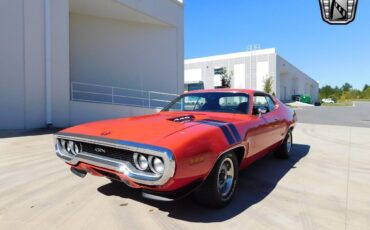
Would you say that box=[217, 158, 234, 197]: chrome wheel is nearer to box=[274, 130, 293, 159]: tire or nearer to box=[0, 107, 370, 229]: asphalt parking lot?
box=[0, 107, 370, 229]: asphalt parking lot

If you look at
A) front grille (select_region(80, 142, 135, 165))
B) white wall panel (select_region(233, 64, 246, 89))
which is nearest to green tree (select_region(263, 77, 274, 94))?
white wall panel (select_region(233, 64, 246, 89))

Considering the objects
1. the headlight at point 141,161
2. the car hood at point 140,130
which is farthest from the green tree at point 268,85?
the headlight at point 141,161

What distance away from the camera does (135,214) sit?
3.12 metres

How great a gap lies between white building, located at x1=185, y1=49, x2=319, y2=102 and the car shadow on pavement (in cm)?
4165

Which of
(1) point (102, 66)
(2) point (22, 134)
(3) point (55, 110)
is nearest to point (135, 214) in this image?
(2) point (22, 134)

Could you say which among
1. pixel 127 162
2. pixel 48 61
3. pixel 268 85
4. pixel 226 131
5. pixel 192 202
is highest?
pixel 268 85

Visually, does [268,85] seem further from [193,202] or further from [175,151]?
[175,151]

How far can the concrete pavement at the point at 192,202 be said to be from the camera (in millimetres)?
2959

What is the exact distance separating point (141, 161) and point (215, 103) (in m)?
2.00

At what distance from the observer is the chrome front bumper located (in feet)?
8.54

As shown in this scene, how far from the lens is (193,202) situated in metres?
3.49

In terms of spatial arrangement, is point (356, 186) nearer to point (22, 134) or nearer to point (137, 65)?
point (22, 134)

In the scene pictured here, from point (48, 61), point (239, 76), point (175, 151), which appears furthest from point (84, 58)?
point (239, 76)

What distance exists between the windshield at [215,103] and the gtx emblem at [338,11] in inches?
85.5
